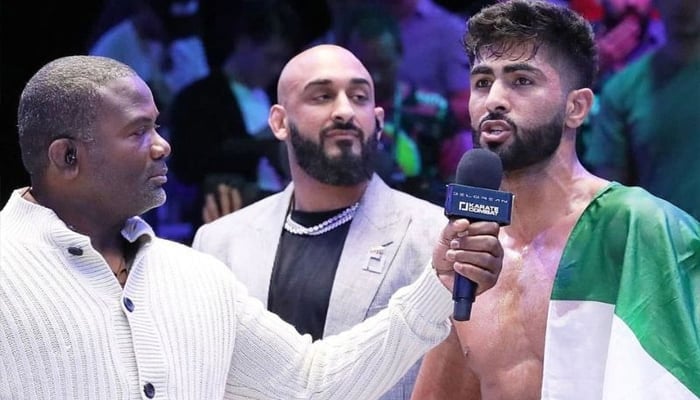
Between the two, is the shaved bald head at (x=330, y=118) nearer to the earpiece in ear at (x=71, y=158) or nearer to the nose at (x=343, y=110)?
the nose at (x=343, y=110)

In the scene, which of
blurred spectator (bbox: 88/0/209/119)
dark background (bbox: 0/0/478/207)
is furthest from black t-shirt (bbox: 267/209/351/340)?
dark background (bbox: 0/0/478/207)

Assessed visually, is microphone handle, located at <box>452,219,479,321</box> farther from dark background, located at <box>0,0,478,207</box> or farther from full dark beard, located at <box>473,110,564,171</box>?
dark background, located at <box>0,0,478,207</box>

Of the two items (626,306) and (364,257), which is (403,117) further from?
(626,306)

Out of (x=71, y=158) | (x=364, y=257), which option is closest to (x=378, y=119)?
(x=364, y=257)

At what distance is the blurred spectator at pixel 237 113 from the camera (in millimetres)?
4176

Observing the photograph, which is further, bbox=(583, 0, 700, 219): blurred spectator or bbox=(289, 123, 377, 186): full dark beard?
bbox=(583, 0, 700, 219): blurred spectator

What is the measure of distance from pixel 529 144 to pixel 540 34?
0.21 meters

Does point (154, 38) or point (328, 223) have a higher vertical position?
point (154, 38)

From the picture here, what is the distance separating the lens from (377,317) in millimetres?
2279

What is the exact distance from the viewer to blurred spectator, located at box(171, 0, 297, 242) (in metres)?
4.18

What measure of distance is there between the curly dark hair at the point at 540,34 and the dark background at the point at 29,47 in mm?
2486

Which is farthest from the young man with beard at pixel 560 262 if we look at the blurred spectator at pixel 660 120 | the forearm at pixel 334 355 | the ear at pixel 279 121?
the blurred spectator at pixel 660 120

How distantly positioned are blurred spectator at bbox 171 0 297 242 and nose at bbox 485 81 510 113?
74.8 inches

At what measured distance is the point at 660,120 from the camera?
11.7ft
